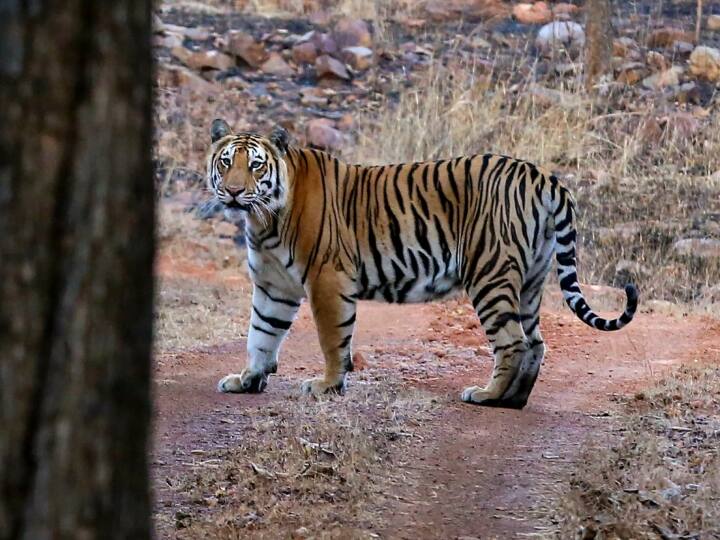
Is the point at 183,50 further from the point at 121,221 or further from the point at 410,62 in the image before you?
the point at 121,221

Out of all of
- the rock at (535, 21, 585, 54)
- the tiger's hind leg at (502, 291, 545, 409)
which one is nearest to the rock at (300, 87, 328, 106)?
the rock at (535, 21, 585, 54)

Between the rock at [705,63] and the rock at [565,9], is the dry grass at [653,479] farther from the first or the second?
the rock at [565,9]

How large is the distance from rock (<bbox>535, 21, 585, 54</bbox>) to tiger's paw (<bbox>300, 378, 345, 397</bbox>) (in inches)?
378

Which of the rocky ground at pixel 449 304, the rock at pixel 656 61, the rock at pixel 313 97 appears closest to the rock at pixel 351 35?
the rocky ground at pixel 449 304

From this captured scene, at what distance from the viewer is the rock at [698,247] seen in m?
10.5

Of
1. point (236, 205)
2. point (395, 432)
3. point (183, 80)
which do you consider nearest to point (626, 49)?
point (183, 80)

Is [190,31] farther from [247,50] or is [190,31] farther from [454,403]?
[454,403]

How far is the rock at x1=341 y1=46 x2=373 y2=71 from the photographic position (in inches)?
594

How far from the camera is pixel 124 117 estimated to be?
210 centimetres

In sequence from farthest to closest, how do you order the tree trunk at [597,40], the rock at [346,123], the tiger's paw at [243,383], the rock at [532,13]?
1. the rock at [532,13]
2. the tree trunk at [597,40]
3. the rock at [346,123]
4. the tiger's paw at [243,383]

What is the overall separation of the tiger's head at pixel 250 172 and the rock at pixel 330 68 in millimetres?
8137

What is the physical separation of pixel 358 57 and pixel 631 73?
3.34 m

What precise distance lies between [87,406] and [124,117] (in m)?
0.50

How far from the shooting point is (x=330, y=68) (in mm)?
14711
